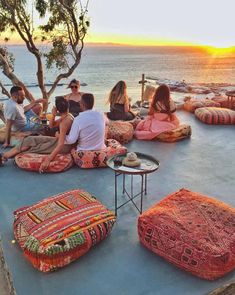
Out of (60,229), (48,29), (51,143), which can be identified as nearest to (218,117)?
(51,143)

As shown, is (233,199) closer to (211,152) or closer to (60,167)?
(211,152)

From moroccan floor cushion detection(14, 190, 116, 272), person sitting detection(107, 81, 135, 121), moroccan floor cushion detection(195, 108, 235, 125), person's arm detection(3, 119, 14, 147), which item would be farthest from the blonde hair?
moroccan floor cushion detection(14, 190, 116, 272)

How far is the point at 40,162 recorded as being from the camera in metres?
4.72

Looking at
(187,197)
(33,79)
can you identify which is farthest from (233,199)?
(33,79)

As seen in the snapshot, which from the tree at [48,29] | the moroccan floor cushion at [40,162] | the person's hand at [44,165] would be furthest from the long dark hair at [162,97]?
the tree at [48,29]

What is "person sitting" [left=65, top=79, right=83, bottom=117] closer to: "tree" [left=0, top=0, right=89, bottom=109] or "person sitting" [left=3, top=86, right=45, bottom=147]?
"person sitting" [left=3, top=86, right=45, bottom=147]

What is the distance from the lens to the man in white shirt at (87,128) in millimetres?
4684

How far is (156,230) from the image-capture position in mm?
2965

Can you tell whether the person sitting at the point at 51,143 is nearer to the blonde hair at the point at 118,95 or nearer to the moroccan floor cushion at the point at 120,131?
the moroccan floor cushion at the point at 120,131

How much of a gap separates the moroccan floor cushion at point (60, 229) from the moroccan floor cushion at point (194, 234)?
392mm

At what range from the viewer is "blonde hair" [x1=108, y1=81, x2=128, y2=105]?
6555 millimetres

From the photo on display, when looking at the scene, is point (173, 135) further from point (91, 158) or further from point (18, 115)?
point (18, 115)

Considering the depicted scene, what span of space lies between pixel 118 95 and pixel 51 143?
2.12 metres

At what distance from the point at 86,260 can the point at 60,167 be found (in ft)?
6.39
